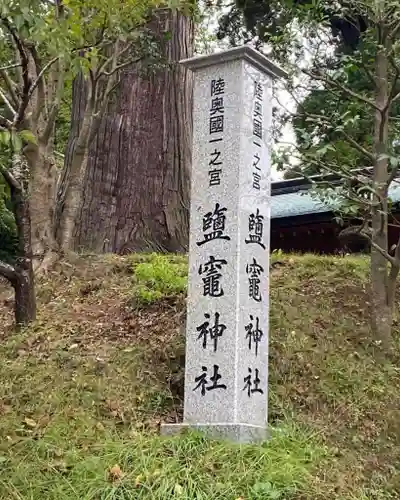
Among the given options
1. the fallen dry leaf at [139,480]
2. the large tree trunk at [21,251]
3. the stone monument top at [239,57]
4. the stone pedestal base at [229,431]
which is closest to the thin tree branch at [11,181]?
the large tree trunk at [21,251]

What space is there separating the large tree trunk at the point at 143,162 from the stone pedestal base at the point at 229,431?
133 inches

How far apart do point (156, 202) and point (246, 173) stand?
308 cm

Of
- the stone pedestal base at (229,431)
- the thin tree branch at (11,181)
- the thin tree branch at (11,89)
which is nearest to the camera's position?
the stone pedestal base at (229,431)

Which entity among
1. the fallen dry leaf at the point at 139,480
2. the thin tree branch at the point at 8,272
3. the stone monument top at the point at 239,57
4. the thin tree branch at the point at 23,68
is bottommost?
the fallen dry leaf at the point at 139,480

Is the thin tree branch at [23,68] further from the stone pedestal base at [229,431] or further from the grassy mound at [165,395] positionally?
the stone pedestal base at [229,431]

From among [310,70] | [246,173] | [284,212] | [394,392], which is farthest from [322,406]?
[284,212]

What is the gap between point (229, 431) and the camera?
454 cm

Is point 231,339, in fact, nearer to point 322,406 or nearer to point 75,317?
point 322,406

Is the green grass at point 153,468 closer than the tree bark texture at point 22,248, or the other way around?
the green grass at point 153,468

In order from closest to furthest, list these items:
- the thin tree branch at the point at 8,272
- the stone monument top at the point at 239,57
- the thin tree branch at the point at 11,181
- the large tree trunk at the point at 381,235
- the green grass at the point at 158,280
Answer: the stone monument top at the point at 239,57
the thin tree branch at the point at 11,181
the thin tree branch at the point at 8,272
the large tree trunk at the point at 381,235
the green grass at the point at 158,280

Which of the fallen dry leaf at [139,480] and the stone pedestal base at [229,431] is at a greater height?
the stone pedestal base at [229,431]

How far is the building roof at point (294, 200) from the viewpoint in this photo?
10.6 metres

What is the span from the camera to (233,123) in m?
5.06

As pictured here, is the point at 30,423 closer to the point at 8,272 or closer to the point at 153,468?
the point at 153,468
